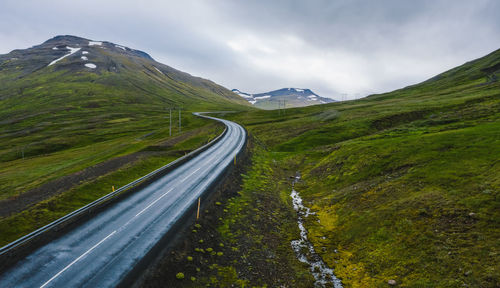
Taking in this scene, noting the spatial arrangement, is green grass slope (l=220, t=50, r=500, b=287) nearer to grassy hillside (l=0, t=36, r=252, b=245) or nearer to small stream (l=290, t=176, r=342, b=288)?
small stream (l=290, t=176, r=342, b=288)

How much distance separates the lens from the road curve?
14484 mm

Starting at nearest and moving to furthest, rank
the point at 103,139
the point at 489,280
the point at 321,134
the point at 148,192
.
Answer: the point at 489,280
the point at 148,192
the point at 321,134
the point at 103,139

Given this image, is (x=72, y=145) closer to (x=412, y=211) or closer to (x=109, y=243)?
(x=109, y=243)

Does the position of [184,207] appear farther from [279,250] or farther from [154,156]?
[154,156]

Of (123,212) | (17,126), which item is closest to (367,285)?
(123,212)

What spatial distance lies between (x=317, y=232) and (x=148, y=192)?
19.2 m

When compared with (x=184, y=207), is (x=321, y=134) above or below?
above

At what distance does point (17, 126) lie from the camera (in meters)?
137

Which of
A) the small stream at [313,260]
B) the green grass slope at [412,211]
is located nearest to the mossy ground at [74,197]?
the small stream at [313,260]

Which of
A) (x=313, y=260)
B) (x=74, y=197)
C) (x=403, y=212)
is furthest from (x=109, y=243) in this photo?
(x=403, y=212)

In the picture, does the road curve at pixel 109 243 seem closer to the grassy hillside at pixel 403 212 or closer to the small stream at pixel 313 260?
the grassy hillside at pixel 403 212

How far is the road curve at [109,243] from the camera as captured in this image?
14.5 meters

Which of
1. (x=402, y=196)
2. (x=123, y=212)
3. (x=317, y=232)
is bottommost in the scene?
(x=317, y=232)

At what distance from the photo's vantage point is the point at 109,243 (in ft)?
58.9
